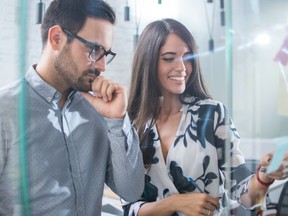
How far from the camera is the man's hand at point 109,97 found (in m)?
0.97

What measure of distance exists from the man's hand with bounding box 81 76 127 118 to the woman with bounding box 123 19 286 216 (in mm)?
47

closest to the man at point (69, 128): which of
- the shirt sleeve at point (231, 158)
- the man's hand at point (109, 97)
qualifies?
the man's hand at point (109, 97)

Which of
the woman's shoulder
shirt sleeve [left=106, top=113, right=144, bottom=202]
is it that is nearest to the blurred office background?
the woman's shoulder

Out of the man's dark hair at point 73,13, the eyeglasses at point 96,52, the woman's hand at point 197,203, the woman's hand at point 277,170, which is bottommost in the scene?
the woman's hand at point 197,203

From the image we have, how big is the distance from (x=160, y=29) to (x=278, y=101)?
1.16ft

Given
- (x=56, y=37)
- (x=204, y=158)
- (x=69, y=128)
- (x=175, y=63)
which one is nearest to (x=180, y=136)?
(x=204, y=158)

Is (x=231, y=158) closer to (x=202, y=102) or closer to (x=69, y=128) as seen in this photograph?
(x=202, y=102)

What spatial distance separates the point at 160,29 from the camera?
0.99 meters

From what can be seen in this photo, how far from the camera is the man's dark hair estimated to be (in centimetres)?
97

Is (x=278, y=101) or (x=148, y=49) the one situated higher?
(x=148, y=49)

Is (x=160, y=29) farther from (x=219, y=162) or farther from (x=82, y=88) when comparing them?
(x=219, y=162)

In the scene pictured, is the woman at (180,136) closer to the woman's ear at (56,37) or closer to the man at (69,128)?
the man at (69,128)

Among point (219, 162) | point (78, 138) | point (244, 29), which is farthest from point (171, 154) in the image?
point (244, 29)

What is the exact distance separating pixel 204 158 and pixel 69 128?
14.4 inches
